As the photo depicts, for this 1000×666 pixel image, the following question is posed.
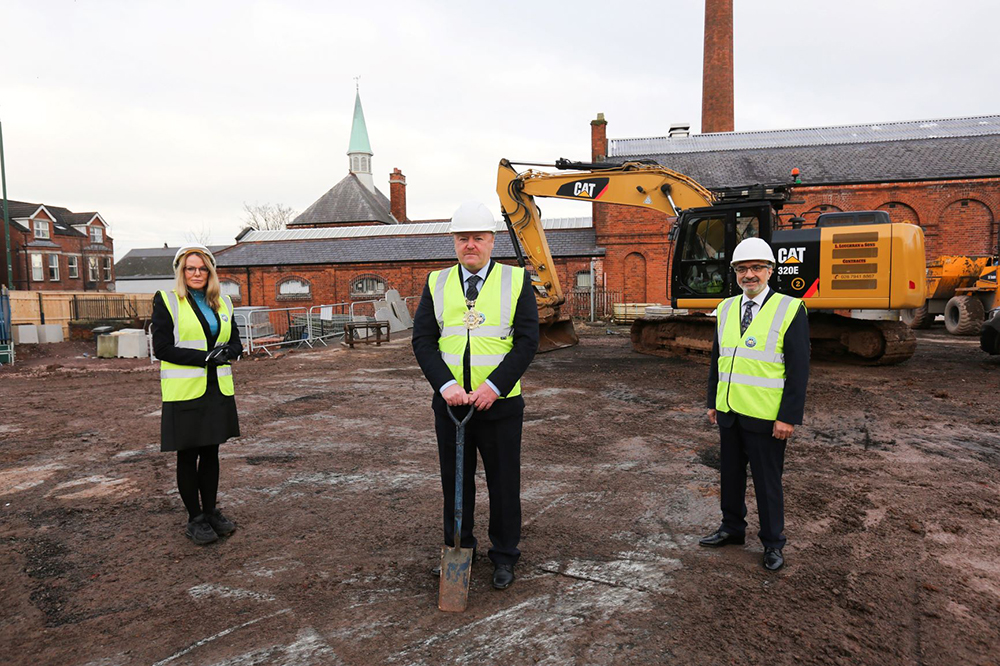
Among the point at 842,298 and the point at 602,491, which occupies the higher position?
the point at 842,298

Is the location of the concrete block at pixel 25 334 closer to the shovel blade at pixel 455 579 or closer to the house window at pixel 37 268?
the shovel blade at pixel 455 579

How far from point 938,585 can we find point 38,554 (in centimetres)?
536

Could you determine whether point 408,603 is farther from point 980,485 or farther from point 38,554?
point 980,485

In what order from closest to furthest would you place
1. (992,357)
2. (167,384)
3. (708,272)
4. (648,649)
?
(648,649), (167,384), (708,272), (992,357)

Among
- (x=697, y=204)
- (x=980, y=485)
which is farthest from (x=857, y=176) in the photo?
(x=980, y=485)

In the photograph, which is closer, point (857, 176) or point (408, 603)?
point (408, 603)

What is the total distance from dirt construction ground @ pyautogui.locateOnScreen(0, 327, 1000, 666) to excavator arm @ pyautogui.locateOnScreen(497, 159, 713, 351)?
524cm

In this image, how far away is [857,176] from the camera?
81.1 feet

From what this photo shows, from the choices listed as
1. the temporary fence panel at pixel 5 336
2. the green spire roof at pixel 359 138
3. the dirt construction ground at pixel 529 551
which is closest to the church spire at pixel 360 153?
the green spire roof at pixel 359 138

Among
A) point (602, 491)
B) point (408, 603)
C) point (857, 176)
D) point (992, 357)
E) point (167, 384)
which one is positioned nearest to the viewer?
point (408, 603)

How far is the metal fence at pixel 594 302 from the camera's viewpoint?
25.0 metres

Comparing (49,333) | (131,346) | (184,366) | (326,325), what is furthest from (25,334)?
(184,366)

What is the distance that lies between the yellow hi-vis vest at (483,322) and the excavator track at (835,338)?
6829 millimetres

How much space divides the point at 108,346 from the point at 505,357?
16.0 meters
